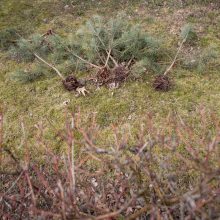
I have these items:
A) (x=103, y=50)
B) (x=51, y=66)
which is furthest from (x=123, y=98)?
(x=51, y=66)

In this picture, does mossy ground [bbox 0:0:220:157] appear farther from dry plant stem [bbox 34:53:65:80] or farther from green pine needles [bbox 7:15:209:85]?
green pine needles [bbox 7:15:209:85]

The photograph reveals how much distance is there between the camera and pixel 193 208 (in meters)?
3.26

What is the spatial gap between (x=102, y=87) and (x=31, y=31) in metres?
3.04

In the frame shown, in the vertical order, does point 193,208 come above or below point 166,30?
above

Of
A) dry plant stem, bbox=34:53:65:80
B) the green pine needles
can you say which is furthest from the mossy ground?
the green pine needles

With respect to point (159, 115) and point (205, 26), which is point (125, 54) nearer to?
point (159, 115)

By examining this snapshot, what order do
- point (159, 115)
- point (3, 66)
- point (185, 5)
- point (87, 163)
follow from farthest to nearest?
point (185, 5) < point (3, 66) < point (159, 115) < point (87, 163)

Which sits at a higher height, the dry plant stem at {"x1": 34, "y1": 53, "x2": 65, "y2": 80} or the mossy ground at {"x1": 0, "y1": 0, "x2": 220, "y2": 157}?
the dry plant stem at {"x1": 34, "y1": 53, "x2": 65, "y2": 80}

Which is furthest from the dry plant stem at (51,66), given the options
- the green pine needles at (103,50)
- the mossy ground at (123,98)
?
the mossy ground at (123,98)

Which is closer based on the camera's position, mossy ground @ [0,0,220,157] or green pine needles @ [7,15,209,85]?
mossy ground @ [0,0,220,157]

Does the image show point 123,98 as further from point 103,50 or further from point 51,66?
point 51,66

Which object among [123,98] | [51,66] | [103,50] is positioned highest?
[103,50]

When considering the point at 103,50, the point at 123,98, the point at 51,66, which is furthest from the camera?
the point at 103,50

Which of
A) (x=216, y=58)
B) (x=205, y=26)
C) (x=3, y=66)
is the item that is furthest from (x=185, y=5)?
(x=3, y=66)
